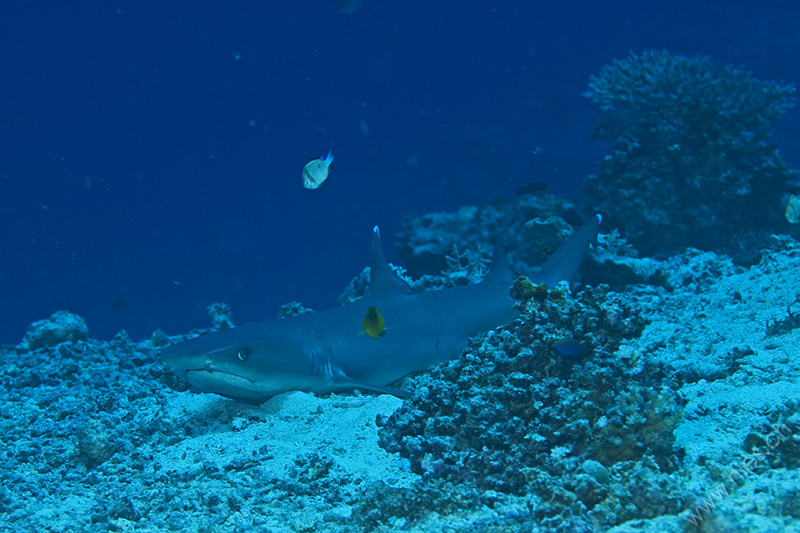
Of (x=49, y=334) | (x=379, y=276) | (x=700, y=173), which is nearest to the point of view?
(x=379, y=276)

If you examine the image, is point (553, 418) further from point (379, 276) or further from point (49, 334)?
point (49, 334)

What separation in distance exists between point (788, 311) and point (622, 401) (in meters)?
3.16

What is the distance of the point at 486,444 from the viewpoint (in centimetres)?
288

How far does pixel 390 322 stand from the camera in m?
5.27

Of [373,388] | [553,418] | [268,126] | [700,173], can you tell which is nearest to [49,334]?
[373,388]

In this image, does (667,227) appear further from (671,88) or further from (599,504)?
(599,504)

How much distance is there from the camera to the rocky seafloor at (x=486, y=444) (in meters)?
2.35

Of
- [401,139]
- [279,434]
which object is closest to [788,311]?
[279,434]

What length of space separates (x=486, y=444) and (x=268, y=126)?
38.7 meters

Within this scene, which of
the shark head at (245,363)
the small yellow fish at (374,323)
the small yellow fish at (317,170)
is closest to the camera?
the shark head at (245,363)

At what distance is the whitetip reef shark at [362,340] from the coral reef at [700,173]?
3.83 meters

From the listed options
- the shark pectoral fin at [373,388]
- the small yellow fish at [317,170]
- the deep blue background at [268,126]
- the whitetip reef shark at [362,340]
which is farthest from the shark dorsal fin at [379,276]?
the deep blue background at [268,126]

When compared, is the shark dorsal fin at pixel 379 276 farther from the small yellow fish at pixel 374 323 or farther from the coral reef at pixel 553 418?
the coral reef at pixel 553 418

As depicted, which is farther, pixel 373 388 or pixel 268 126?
pixel 268 126
